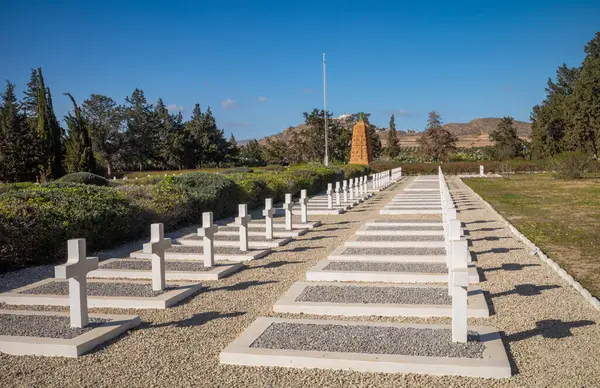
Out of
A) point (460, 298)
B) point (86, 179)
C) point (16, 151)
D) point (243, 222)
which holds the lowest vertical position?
point (460, 298)

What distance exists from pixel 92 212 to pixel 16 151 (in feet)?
94.6

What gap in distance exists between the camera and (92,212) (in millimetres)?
8836

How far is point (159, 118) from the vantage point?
57.7 meters

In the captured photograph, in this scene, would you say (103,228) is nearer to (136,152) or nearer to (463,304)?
(463,304)

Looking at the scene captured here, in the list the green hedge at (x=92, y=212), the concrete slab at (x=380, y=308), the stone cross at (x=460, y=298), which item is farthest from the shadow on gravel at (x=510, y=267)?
the green hedge at (x=92, y=212)

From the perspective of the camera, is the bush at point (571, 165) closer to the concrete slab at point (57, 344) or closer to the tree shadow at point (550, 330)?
the tree shadow at point (550, 330)

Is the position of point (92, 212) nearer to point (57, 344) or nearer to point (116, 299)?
point (116, 299)

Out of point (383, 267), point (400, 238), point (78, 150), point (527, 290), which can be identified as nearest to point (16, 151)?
point (78, 150)

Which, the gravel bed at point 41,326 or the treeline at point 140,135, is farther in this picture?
the treeline at point 140,135

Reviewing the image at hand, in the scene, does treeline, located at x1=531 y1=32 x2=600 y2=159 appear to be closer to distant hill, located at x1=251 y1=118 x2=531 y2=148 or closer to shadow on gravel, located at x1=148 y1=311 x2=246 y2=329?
shadow on gravel, located at x1=148 y1=311 x2=246 y2=329

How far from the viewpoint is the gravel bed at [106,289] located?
19.0 ft

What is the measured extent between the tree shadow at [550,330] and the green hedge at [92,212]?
22.5ft

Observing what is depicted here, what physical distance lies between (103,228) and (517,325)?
7250mm

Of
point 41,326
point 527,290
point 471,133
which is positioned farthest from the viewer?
point 471,133
